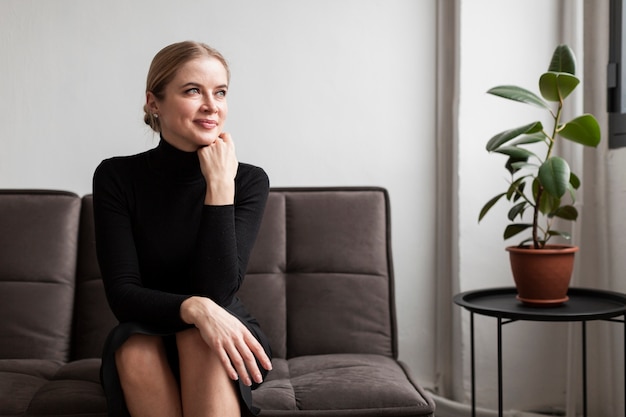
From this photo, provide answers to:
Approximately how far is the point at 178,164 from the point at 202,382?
1.96 feet

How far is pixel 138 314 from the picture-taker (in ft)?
5.36

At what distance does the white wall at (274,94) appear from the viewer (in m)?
2.62

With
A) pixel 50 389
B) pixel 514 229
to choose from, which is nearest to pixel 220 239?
pixel 50 389

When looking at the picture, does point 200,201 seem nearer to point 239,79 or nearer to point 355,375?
point 355,375

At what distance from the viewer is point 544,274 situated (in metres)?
1.95

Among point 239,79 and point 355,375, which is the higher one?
point 239,79

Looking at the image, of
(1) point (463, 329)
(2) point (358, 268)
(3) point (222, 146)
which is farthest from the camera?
(1) point (463, 329)

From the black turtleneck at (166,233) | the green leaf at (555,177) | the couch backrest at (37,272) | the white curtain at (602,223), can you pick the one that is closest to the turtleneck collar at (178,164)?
the black turtleneck at (166,233)

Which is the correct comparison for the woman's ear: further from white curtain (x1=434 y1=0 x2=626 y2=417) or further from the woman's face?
white curtain (x1=434 y1=0 x2=626 y2=417)

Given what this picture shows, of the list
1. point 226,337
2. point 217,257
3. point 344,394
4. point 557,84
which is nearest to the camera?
point 226,337

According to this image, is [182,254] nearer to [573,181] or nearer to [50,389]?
[50,389]

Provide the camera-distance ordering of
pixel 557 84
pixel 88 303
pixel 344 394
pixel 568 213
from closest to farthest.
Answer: pixel 344 394 < pixel 557 84 < pixel 568 213 < pixel 88 303

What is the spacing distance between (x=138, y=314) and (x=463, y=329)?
134 cm

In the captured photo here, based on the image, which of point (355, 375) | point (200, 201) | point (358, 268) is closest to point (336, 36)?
point (358, 268)
